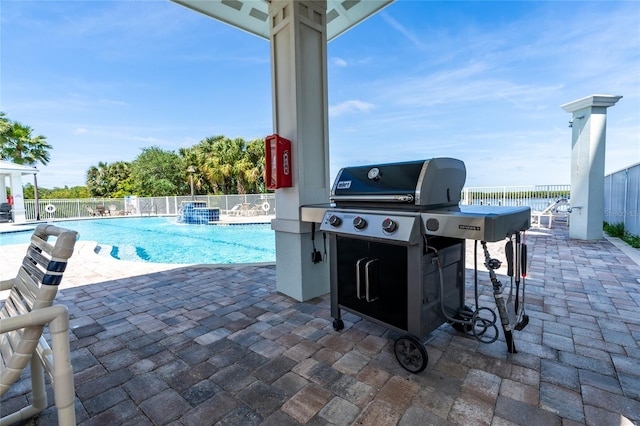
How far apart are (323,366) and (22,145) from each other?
21.4 meters

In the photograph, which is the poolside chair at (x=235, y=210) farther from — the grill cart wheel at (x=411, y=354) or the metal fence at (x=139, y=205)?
the grill cart wheel at (x=411, y=354)

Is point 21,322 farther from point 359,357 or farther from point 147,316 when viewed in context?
point 147,316

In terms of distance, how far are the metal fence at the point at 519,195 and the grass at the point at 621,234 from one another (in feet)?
6.86

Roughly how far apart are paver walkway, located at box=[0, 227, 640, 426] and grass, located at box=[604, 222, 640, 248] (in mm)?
3074

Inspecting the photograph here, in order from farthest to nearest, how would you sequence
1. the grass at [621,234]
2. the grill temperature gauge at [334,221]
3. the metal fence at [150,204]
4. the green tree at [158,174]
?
1. the green tree at [158,174]
2. the metal fence at [150,204]
3. the grass at [621,234]
4. the grill temperature gauge at [334,221]

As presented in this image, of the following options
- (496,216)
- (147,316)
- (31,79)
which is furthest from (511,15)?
(31,79)

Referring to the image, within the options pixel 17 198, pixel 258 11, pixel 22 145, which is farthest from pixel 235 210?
pixel 258 11

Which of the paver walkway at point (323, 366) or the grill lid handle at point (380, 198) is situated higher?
the grill lid handle at point (380, 198)

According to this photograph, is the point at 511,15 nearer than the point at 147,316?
No

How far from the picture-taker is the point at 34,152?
15.7 metres

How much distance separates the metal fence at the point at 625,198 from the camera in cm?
573

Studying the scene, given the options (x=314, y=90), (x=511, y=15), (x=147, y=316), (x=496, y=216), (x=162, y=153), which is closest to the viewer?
(x=496, y=216)

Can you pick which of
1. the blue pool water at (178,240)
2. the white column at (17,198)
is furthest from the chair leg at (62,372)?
the white column at (17,198)

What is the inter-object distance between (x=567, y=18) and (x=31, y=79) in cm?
2224
